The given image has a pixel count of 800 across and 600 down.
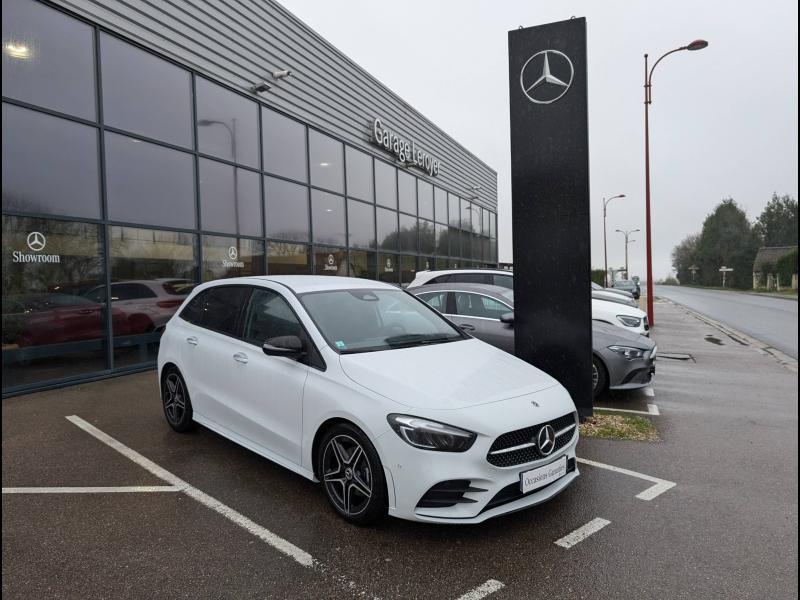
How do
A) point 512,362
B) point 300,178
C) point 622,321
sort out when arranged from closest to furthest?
point 512,362 < point 622,321 < point 300,178

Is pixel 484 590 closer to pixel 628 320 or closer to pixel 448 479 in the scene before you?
pixel 448 479

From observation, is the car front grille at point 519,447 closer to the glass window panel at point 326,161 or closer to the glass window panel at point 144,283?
the glass window panel at point 144,283

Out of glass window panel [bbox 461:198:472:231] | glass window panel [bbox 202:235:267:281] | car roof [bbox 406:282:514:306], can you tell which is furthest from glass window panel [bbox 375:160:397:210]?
car roof [bbox 406:282:514:306]

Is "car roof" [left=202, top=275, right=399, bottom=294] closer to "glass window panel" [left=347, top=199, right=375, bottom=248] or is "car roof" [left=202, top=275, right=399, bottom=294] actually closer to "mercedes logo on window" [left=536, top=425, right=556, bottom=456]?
"mercedes logo on window" [left=536, top=425, right=556, bottom=456]

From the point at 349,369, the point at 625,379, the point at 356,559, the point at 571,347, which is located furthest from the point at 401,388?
the point at 625,379

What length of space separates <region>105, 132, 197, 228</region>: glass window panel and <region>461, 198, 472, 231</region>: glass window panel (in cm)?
1536

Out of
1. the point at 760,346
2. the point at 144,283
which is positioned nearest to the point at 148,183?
the point at 144,283

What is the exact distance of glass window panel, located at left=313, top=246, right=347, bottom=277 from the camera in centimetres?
1300

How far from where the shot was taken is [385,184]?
1647 cm

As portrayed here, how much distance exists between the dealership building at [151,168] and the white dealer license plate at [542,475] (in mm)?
7032

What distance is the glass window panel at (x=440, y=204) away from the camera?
2039 centimetres

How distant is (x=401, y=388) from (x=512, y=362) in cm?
117

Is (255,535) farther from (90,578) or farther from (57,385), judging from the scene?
(57,385)

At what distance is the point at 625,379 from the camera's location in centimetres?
636
